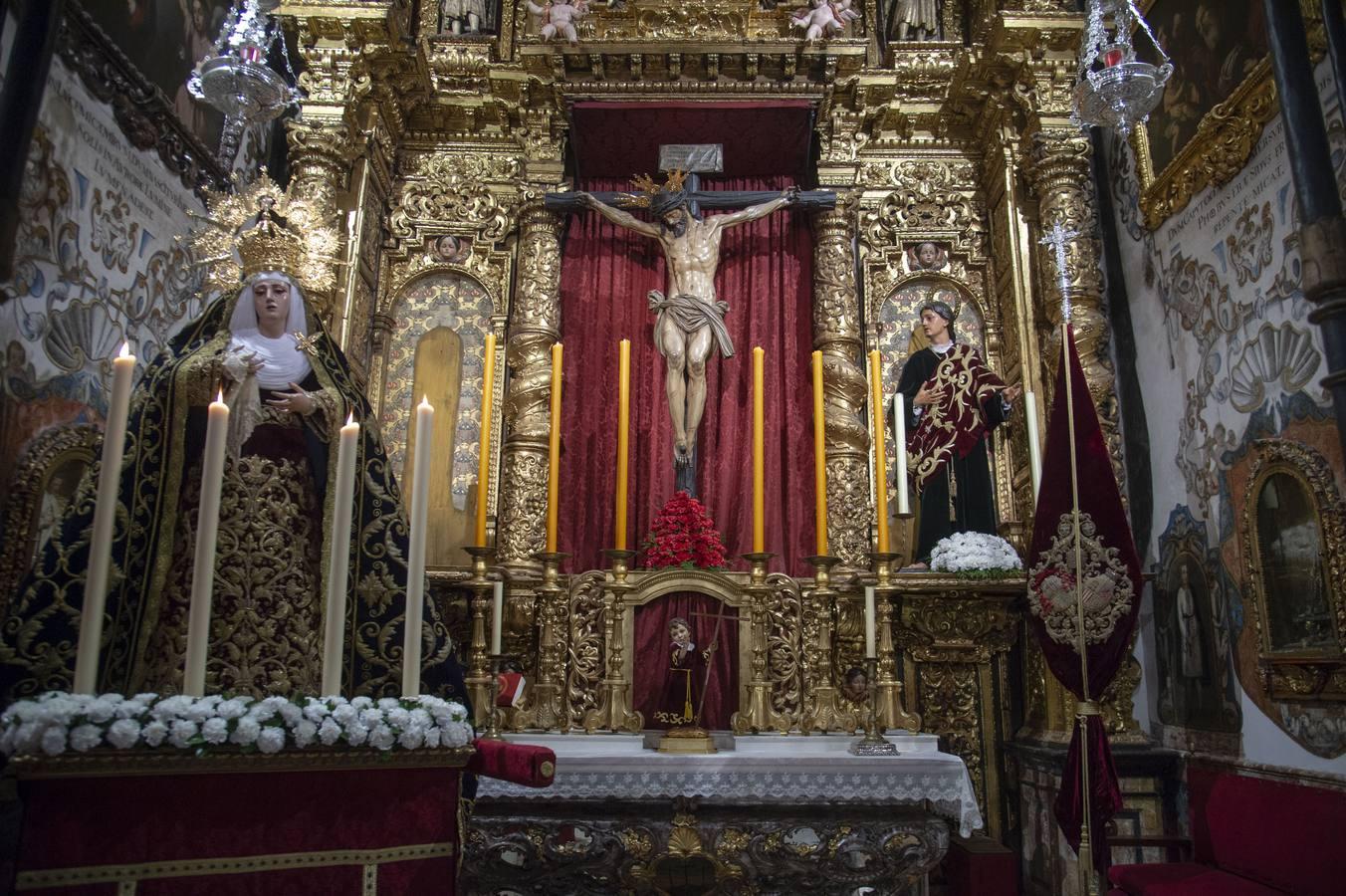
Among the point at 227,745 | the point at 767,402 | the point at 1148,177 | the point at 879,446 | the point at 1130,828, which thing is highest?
the point at 1148,177

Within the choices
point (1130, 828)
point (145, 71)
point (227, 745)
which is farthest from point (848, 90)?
point (227, 745)

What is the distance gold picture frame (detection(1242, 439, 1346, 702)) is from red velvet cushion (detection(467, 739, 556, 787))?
12.3 ft

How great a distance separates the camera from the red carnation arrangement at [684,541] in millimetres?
5859

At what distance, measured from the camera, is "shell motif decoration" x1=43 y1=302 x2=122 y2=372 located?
475cm

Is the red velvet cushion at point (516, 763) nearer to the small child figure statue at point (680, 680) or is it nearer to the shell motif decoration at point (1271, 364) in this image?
the small child figure statue at point (680, 680)

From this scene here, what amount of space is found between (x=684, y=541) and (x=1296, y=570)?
10.6 ft

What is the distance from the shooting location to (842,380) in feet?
23.8

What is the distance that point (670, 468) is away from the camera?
7.26 meters

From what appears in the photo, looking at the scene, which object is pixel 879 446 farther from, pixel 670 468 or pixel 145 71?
pixel 145 71

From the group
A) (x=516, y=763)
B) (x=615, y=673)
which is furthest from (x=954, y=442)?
(x=516, y=763)

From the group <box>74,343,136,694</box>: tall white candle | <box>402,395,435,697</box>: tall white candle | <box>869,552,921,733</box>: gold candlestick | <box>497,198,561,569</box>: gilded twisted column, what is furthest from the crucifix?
<box>74,343,136,694</box>: tall white candle

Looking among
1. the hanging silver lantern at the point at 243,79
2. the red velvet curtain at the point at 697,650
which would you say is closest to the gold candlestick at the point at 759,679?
the red velvet curtain at the point at 697,650

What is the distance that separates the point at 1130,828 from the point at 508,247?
20.0ft

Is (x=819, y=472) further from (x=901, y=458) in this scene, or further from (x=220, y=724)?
(x=220, y=724)
